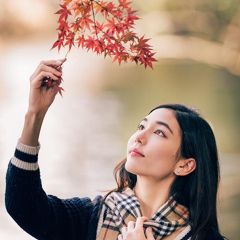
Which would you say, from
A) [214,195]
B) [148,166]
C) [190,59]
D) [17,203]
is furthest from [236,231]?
[17,203]

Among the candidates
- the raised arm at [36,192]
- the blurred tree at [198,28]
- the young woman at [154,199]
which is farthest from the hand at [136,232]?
the blurred tree at [198,28]

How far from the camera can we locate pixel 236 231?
3.31 metres

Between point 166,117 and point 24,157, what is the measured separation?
50cm

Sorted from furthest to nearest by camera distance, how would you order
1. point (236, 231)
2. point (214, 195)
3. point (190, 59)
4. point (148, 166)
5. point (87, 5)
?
1. point (190, 59)
2. point (236, 231)
3. point (214, 195)
4. point (148, 166)
5. point (87, 5)

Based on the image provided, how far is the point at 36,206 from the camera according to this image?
1.34 m

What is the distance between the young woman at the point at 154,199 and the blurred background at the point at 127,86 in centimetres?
185

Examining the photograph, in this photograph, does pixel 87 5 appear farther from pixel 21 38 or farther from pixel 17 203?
pixel 21 38

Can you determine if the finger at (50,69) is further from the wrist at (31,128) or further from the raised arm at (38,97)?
the wrist at (31,128)

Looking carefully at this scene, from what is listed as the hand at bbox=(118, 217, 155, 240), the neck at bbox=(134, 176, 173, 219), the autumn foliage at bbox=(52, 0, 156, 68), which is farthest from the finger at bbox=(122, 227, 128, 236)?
the autumn foliage at bbox=(52, 0, 156, 68)

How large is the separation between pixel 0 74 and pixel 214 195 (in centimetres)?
227

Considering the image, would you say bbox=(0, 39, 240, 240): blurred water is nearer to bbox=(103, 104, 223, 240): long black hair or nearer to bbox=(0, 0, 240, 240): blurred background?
bbox=(0, 0, 240, 240): blurred background

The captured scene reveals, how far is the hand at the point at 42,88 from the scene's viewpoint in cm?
122

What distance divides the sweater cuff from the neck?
393 millimetres

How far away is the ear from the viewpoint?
1.52m
